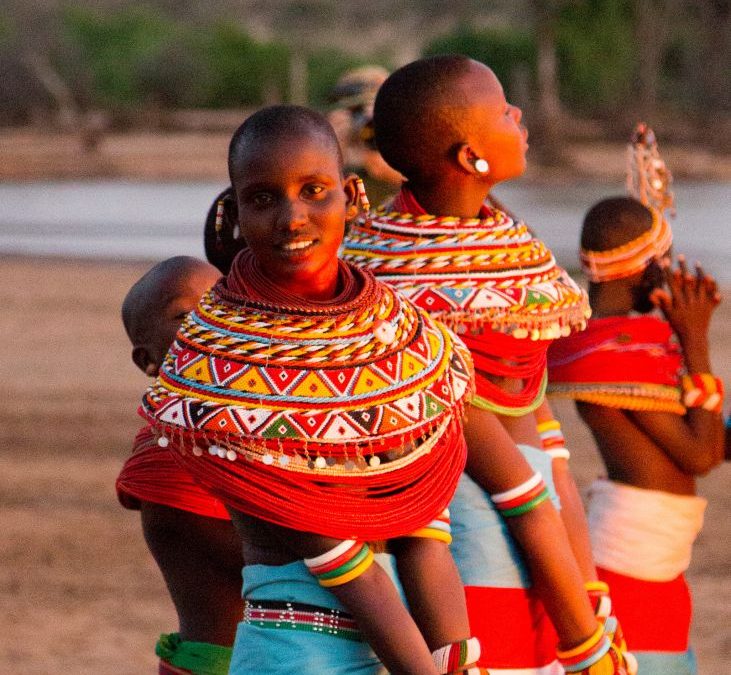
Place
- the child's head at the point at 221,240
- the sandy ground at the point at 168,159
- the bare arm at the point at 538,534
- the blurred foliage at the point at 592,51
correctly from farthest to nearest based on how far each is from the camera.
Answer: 1. the blurred foliage at the point at 592,51
2. the sandy ground at the point at 168,159
3. the child's head at the point at 221,240
4. the bare arm at the point at 538,534

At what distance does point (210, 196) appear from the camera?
25453mm

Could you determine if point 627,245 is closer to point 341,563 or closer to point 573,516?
point 573,516

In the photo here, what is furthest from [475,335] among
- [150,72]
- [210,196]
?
[150,72]

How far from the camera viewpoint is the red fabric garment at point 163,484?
3.01 m

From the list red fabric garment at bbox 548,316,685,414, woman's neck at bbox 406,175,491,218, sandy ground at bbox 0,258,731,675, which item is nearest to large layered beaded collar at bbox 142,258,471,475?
woman's neck at bbox 406,175,491,218

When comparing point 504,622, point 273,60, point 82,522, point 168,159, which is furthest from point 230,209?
point 273,60

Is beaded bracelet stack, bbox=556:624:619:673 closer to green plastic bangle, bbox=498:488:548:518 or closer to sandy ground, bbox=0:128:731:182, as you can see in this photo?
green plastic bangle, bbox=498:488:548:518

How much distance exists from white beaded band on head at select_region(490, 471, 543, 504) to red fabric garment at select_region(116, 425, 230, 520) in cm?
59

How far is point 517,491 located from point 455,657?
440mm

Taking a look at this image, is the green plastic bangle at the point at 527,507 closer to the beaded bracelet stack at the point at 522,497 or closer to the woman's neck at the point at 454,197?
the beaded bracelet stack at the point at 522,497

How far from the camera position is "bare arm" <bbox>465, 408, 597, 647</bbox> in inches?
109

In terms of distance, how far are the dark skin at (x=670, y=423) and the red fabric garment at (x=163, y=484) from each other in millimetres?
1202

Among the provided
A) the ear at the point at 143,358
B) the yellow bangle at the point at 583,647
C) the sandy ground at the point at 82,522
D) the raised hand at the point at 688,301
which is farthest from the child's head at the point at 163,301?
the sandy ground at the point at 82,522

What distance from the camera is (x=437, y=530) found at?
250 centimetres
